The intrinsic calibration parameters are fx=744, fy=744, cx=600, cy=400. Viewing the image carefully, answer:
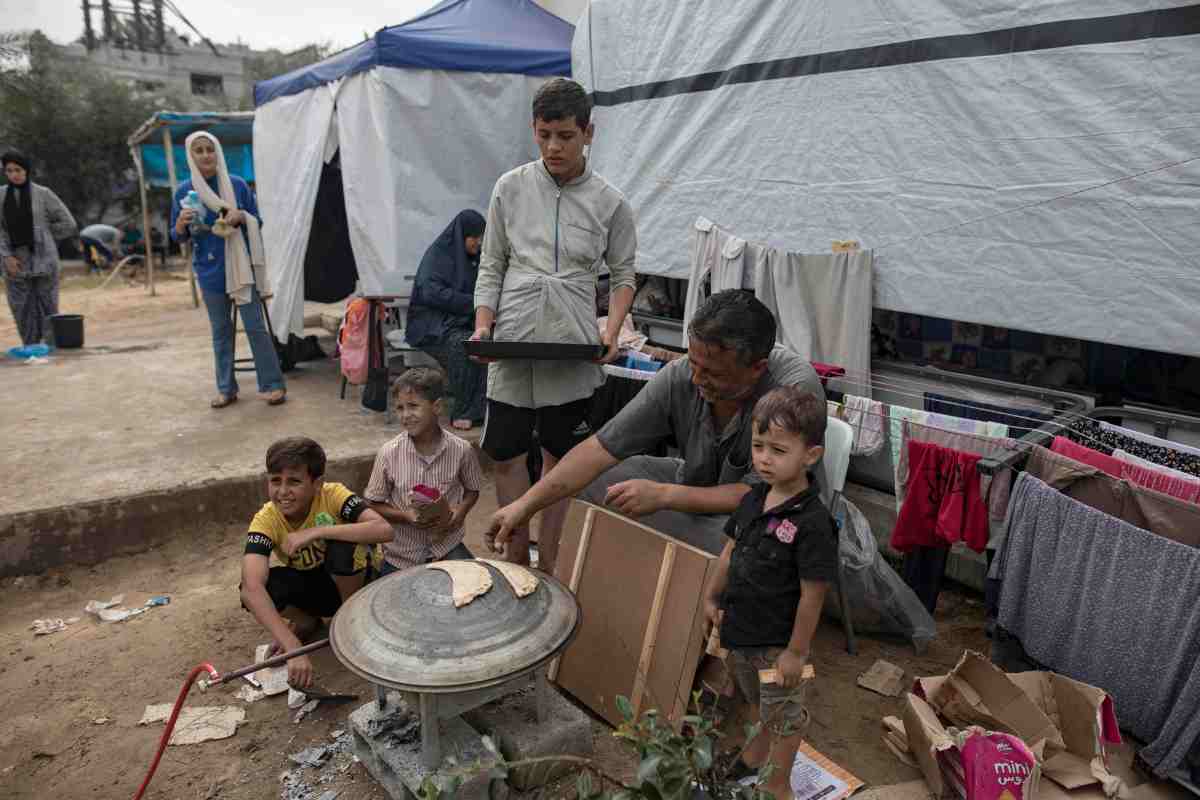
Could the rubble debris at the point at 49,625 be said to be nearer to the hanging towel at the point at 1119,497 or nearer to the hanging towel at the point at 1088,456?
the hanging towel at the point at 1119,497

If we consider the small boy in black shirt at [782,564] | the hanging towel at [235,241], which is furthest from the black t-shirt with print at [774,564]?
the hanging towel at [235,241]

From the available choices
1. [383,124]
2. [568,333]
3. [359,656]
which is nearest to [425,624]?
[359,656]

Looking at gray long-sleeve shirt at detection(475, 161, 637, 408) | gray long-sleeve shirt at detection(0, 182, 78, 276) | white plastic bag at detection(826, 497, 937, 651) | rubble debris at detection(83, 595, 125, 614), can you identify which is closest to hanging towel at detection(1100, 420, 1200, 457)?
white plastic bag at detection(826, 497, 937, 651)

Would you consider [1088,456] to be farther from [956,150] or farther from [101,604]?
[101,604]

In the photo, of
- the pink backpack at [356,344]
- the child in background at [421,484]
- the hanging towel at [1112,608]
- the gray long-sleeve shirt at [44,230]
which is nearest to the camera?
the hanging towel at [1112,608]

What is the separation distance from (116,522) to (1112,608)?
173 inches

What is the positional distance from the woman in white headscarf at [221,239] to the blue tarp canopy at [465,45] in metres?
1.17

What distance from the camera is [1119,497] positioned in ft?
7.58

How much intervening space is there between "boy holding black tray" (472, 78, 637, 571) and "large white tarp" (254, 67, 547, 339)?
2622mm

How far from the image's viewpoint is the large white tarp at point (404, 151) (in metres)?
5.31

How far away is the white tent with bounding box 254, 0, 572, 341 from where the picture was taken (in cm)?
527

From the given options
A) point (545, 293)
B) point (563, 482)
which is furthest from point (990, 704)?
point (545, 293)

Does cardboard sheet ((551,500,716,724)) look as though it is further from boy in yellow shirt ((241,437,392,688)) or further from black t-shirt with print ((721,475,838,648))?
boy in yellow shirt ((241,437,392,688))

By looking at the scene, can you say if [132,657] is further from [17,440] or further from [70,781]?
[17,440]
